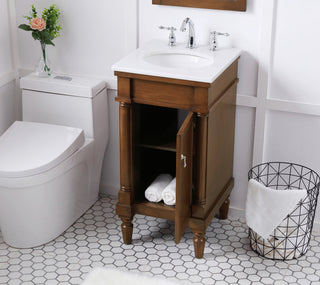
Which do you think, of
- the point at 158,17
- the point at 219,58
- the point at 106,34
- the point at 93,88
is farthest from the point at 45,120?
the point at 219,58

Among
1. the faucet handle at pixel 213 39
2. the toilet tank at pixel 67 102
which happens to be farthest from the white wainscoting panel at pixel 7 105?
the faucet handle at pixel 213 39

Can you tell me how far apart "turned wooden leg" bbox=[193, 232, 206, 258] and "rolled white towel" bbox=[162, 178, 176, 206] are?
0.17m

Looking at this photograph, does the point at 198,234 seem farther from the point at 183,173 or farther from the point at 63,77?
the point at 63,77

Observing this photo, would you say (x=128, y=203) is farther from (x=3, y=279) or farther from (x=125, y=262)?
(x=3, y=279)

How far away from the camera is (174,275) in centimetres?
237

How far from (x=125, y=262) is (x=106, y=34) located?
3.38 feet

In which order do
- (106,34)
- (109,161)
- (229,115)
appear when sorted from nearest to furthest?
(229,115)
(106,34)
(109,161)

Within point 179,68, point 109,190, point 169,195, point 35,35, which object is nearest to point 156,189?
point 169,195

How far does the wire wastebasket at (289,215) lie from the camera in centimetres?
245

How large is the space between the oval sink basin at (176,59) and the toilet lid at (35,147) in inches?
17.7

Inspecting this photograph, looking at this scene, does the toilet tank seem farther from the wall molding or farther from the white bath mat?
the white bath mat

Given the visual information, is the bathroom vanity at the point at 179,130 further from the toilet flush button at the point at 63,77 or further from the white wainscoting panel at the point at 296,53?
the toilet flush button at the point at 63,77

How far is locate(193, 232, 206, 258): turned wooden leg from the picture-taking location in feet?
7.96

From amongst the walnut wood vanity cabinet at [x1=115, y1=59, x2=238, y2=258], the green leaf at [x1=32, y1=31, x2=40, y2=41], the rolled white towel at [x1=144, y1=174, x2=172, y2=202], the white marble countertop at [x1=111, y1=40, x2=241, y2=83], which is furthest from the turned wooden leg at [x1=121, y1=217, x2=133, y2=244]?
the green leaf at [x1=32, y1=31, x2=40, y2=41]
